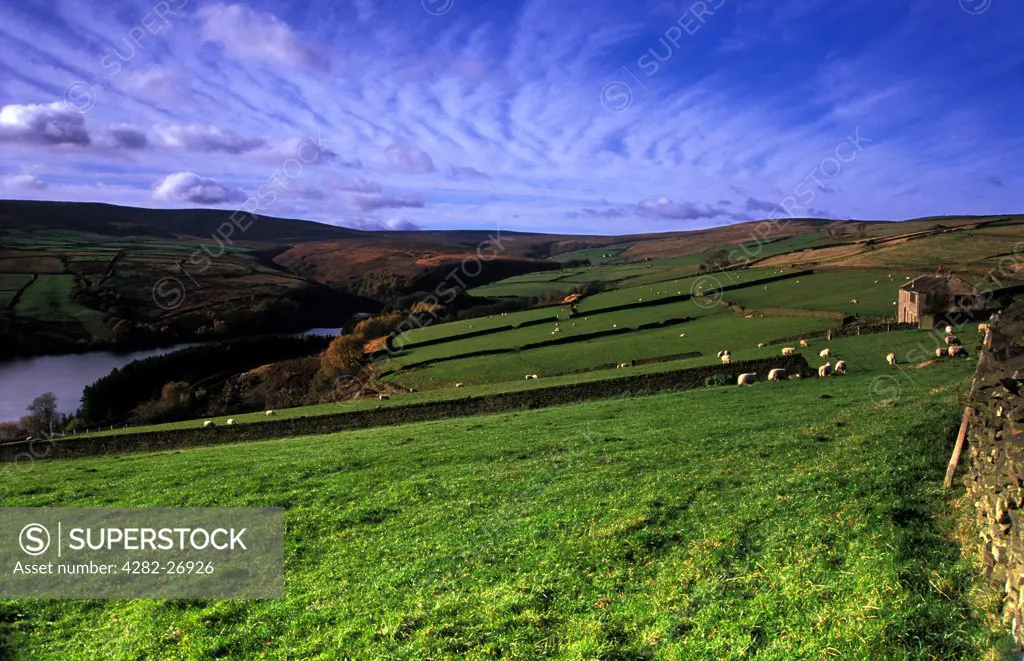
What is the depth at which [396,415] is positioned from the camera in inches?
1328

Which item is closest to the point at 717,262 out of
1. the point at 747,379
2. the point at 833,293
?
the point at 833,293

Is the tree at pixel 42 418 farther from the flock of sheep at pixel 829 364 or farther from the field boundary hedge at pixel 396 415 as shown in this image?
the flock of sheep at pixel 829 364

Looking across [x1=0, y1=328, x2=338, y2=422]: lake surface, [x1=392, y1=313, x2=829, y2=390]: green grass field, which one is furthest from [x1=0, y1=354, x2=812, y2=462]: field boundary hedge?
[x1=0, y1=328, x2=338, y2=422]: lake surface

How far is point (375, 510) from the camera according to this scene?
46.2 ft

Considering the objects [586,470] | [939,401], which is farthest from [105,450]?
[939,401]

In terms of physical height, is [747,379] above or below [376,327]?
below

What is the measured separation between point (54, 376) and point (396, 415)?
69.0 m

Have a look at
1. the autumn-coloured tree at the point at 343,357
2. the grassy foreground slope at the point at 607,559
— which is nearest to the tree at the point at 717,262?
the autumn-coloured tree at the point at 343,357

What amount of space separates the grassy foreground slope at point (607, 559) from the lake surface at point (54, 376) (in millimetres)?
59242

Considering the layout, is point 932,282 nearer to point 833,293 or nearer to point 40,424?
point 833,293

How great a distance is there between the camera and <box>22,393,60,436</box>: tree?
4831 centimetres

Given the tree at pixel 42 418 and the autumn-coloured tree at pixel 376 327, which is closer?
the tree at pixel 42 418

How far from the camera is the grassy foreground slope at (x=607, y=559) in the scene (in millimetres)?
7574

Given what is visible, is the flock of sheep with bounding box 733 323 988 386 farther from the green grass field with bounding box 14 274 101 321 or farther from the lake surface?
the green grass field with bounding box 14 274 101 321
